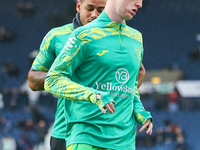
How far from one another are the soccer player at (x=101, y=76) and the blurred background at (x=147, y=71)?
35.8 ft

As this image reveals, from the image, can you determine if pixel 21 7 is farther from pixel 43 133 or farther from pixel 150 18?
pixel 43 133

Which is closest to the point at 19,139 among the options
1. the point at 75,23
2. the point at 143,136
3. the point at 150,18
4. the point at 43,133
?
the point at 43,133

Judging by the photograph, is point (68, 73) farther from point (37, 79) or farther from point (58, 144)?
point (58, 144)

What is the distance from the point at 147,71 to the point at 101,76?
1441 centimetres

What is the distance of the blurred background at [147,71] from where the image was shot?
1411cm

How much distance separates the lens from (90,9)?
3455mm

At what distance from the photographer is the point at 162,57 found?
17453 mm

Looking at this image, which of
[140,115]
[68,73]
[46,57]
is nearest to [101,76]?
[68,73]

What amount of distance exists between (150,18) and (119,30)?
52.5ft

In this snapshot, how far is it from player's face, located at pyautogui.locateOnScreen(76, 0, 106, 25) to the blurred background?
10135 millimetres

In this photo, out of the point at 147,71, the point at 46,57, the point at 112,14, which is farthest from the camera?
the point at 147,71

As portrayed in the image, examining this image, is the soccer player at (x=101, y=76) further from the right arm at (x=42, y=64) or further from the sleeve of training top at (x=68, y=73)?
the right arm at (x=42, y=64)

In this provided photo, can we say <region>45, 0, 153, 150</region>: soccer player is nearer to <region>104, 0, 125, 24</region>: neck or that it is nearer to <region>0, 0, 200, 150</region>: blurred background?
<region>104, 0, 125, 24</region>: neck

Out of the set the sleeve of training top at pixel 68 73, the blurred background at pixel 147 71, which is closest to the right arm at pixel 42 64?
the sleeve of training top at pixel 68 73
